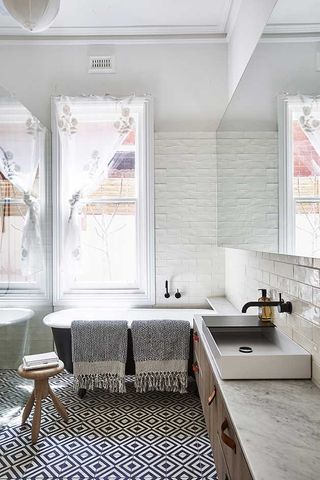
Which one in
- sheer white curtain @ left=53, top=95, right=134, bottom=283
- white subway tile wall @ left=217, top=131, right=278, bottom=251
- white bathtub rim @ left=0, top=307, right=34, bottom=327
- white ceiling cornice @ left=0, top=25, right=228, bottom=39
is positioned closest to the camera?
white subway tile wall @ left=217, top=131, right=278, bottom=251

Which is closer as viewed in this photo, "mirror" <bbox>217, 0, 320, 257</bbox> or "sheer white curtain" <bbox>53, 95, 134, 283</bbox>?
"mirror" <bbox>217, 0, 320, 257</bbox>

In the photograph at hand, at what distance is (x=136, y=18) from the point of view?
3.52 metres

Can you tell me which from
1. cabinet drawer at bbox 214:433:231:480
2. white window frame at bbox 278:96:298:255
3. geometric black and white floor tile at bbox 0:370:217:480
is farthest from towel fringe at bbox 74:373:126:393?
white window frame at bbox 278:96:298:255

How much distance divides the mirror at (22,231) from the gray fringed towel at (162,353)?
1.00 metres

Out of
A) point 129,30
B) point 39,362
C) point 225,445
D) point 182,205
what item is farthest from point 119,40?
point 225,445

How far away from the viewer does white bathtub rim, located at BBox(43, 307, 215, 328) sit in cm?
349

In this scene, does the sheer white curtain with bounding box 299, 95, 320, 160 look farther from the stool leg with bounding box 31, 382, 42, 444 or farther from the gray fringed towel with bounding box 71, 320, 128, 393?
the stool leg with bounding box 31, 382, 42, 444

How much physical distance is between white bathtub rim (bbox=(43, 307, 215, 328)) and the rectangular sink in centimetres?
125

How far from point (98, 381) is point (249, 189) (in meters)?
1.90

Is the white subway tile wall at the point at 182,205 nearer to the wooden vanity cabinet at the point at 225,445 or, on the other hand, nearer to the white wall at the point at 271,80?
the white wall at the point at 271,80

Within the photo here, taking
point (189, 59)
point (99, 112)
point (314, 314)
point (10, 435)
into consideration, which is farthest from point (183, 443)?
point (189, 59)

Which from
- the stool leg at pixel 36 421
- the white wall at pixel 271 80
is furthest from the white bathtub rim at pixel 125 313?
the white wall at pixel 271 80

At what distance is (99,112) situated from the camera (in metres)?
3.82

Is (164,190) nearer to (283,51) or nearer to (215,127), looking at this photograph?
(215,127)
